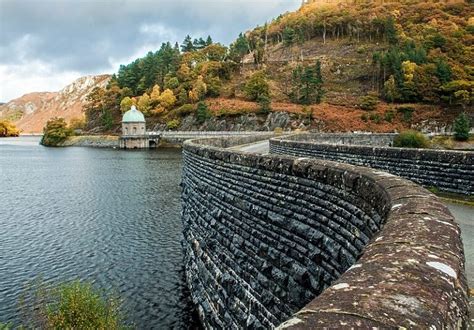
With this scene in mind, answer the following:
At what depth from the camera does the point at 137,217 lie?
91.4 feet

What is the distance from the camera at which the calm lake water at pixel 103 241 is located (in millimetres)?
16266

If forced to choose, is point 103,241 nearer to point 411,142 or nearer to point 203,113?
point 411,142

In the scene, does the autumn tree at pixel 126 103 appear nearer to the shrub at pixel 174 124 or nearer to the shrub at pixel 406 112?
the shrub at pixel 174 124

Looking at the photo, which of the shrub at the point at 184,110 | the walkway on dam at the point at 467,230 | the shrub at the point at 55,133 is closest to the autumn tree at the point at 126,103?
the shrub at the point at 55,133

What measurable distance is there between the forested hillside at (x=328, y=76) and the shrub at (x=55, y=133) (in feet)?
39.7

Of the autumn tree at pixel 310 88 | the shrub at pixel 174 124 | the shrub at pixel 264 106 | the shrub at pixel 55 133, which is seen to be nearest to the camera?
the shrub at pixel 264 106

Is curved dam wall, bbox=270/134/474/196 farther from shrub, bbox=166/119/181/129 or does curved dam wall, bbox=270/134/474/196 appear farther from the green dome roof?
the green dome roof

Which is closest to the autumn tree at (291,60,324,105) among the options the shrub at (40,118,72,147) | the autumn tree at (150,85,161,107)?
the autumn tree at (150,85,161,107)

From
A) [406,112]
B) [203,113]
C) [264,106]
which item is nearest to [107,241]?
[406,112]

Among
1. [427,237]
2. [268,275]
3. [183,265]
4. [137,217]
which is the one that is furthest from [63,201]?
[427,237]

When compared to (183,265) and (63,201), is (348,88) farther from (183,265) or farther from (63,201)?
(183,265)

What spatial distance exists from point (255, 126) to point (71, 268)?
233ft

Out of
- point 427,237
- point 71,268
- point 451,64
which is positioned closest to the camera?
point 427,237

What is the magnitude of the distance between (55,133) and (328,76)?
240 feet
